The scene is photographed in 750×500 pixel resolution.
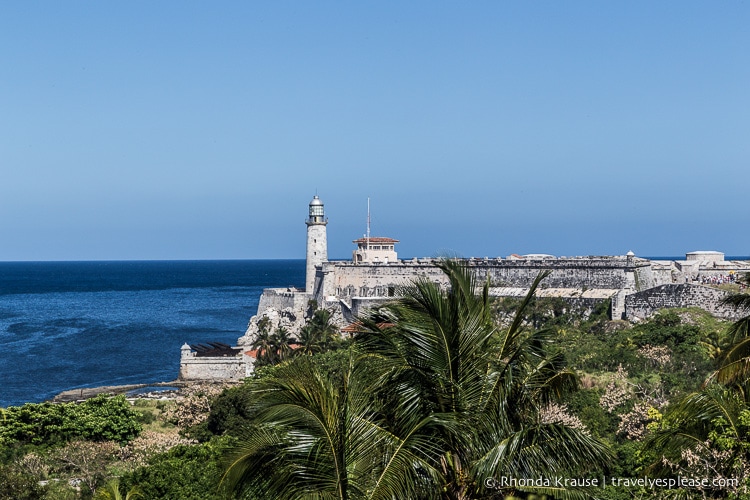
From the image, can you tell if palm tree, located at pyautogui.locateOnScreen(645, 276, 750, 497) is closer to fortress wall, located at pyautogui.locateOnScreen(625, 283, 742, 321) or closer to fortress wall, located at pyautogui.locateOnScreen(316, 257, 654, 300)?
fortress wall, located at pyautogui.locateOnScreen(625, 283, 742, 321)

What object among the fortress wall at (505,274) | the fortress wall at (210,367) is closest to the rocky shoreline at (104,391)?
the fortress wall at (210,367)

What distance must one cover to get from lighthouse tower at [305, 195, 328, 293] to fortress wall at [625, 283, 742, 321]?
86.2ft

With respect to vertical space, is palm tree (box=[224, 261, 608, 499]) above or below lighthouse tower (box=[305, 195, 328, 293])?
below

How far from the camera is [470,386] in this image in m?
8.59

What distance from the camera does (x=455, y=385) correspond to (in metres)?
8.49

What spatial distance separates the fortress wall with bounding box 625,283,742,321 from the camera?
45.0 m

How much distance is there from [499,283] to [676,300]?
14.9m

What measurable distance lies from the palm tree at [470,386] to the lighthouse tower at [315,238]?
2306 inches

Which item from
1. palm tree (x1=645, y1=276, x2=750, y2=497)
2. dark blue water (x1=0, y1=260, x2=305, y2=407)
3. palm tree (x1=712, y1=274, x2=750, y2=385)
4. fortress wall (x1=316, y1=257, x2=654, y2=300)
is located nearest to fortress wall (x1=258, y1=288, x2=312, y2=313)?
fortress wall (x1=316, y1=257, x2=654, y2=300)

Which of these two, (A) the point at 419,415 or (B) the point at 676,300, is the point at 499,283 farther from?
(A) the point at 419,415

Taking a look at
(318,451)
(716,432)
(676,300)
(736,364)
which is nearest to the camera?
(318,451)

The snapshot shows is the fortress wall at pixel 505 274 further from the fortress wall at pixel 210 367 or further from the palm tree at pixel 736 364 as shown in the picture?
the palm tree at pixel 736 364

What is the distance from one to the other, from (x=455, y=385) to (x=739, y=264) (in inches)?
2130

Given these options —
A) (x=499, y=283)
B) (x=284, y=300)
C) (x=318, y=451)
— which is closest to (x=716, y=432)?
(x=318, y=451)
